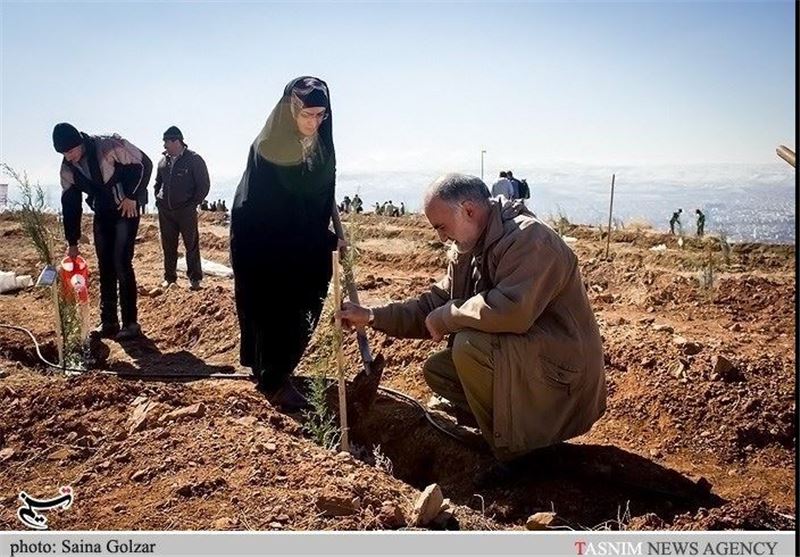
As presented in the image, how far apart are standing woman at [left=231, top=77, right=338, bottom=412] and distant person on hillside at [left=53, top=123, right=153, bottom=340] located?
5.61 ft

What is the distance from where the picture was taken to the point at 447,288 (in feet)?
11.3

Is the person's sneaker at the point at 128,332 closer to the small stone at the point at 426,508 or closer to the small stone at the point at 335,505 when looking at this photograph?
the small stone at the point at 335,505

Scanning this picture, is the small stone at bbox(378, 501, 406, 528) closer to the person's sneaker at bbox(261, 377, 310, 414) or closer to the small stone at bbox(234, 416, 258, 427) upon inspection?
the small stone at bbox(234, 416, 258, 427)

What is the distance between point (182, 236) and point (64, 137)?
2681 millimetres

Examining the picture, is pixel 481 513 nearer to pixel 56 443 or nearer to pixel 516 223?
pixel 516 223

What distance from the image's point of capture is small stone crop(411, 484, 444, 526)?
7.98ft

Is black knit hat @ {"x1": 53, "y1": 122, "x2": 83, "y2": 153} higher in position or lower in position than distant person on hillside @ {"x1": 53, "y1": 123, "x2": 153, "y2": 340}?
higher

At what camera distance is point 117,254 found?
17.4 ft

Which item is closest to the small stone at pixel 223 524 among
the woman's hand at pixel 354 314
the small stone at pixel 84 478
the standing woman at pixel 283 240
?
the small stone at pixel 84 478

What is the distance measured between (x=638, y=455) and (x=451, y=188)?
5.03 feet

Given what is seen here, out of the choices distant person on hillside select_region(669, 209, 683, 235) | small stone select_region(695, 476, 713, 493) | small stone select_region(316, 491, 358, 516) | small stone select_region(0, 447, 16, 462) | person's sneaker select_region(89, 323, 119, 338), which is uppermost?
distant person on hillside select_region(669, 209, 683, 235)

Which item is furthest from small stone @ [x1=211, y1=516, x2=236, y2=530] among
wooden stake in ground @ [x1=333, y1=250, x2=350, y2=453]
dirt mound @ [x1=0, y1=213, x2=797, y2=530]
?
wooden stake in ground @ [x1=333, y1=250, x2=350, y2=453]

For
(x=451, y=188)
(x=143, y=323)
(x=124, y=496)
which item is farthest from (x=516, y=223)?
(x=143, y=323)

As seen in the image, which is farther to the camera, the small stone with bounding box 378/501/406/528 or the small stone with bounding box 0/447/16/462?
the small stone with bounding box 0/447/16/462
